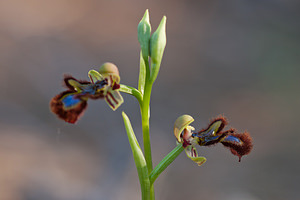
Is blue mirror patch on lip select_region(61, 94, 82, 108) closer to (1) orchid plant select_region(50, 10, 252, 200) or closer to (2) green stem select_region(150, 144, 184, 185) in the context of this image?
(1) orchid plant select_region(50, 10, 252, 200)

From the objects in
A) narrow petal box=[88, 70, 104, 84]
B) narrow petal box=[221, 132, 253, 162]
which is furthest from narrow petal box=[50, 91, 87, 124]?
narrow petal box=[221, 132, 253, 162]

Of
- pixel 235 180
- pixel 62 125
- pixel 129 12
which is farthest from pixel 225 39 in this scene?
pixel 62 125

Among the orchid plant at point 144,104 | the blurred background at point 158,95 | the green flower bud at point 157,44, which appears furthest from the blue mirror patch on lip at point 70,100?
the blurred background at point 158,95

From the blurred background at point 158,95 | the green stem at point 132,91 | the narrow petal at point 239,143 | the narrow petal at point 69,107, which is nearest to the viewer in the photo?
the narrow petal at point 69,107

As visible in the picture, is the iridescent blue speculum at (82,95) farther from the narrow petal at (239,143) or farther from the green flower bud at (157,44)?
the narrow petal at (239,143)

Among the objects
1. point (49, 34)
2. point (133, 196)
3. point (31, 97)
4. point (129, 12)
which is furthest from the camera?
point (129, 12)

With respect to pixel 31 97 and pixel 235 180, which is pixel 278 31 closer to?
pixel 235 180

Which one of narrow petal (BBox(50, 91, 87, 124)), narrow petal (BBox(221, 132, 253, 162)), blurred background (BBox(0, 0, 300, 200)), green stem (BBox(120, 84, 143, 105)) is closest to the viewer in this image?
narrow petal (BBox(50, 91, 87, 124))

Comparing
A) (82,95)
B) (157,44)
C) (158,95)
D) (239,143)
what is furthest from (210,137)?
(158,95)
